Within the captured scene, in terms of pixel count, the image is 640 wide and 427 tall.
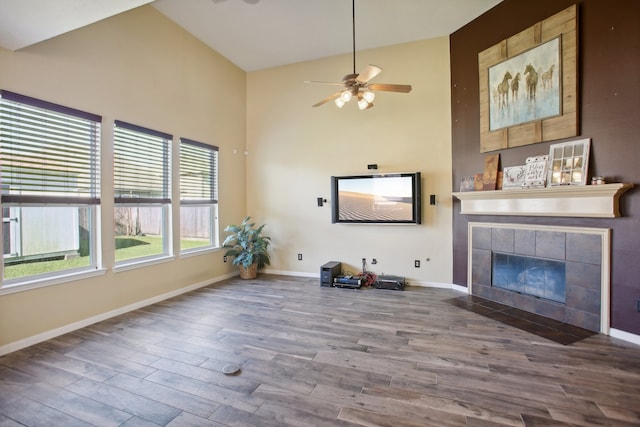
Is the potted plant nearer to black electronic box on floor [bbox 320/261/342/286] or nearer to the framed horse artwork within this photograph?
black electronic box on floor [bbox 320/261/342/286]

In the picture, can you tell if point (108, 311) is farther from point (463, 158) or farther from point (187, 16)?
point (463, 158)

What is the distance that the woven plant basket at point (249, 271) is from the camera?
17.6 ft

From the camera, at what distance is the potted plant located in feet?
17.3

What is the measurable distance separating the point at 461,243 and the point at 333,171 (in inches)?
95.4

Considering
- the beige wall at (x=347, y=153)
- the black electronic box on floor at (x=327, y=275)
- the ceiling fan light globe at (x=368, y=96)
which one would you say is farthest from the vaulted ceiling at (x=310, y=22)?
the black electronic box on floor at (x=327, y=275)

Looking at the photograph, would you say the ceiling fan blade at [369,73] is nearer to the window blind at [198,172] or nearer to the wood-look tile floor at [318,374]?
the wood-look tile floor at [318,374]

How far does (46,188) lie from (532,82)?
216 inches

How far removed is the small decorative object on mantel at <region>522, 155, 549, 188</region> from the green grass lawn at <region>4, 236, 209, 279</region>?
484 centimetres

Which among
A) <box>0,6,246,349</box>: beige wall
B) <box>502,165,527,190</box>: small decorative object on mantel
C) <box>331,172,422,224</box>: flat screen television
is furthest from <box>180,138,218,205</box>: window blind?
<box>502,165,527,190</box>: small decorative object on mantel

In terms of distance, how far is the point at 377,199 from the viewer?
4.96 m

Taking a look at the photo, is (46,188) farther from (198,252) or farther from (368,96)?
(368,96)

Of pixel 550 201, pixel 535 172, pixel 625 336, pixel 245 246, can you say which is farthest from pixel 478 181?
pixel 245 246

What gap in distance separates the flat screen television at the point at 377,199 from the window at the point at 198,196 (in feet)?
6.99

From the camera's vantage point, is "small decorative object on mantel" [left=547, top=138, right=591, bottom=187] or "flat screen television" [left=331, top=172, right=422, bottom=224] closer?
"small decorative object on mantel" [left=547, top=138, right=591, bottom=187]
